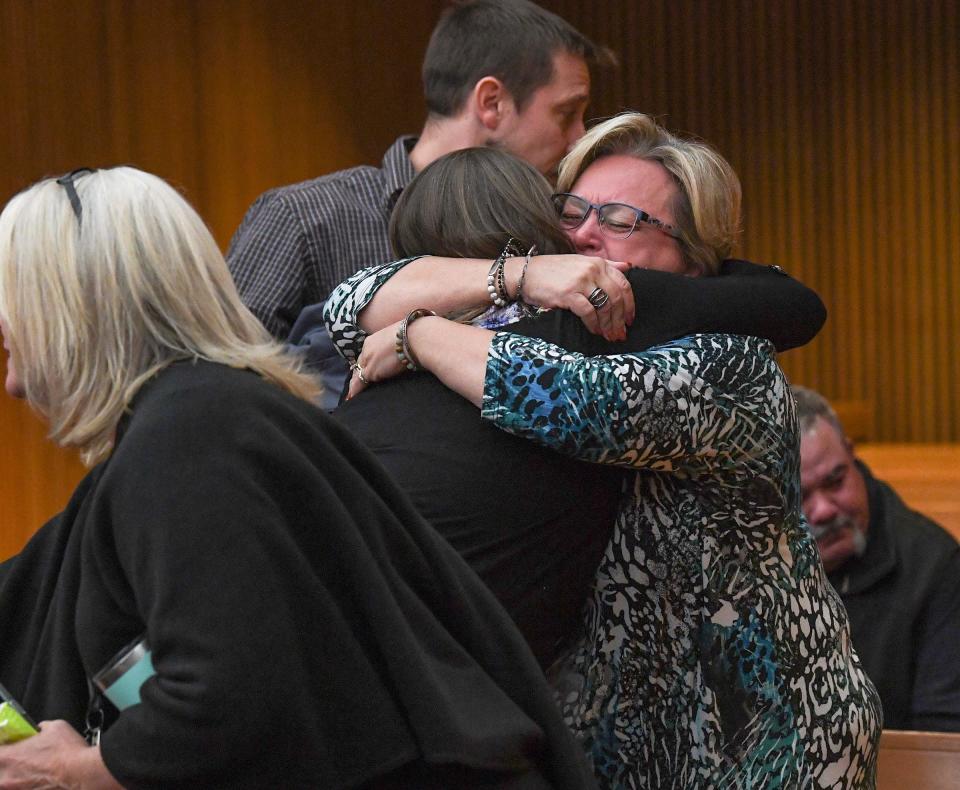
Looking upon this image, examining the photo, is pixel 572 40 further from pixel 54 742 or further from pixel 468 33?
pixel 54 742

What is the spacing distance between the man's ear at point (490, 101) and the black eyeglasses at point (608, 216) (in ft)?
3.65

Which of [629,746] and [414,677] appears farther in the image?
[629,746]

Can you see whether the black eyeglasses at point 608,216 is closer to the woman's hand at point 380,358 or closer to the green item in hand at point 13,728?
the woman's hand at point 380,358

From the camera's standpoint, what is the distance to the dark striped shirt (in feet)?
8.94

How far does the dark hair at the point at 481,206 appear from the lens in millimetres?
1724

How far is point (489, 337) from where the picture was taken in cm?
160

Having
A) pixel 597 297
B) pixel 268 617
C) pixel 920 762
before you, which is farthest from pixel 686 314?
pixel 920 762

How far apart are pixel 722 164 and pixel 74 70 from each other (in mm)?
3439

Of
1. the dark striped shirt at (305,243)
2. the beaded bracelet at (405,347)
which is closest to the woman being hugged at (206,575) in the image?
the beaded bracelet at (405,347)

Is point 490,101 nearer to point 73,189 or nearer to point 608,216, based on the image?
point 608,216

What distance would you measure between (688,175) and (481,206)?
291mm

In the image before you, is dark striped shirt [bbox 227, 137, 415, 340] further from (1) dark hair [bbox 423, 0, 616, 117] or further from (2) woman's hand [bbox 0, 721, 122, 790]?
(2) woman's hand [bbox 0, 721, 122, 790]

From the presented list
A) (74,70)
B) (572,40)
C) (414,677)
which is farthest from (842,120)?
(414,677)

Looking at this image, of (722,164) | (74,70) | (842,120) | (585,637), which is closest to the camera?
(585,637)
